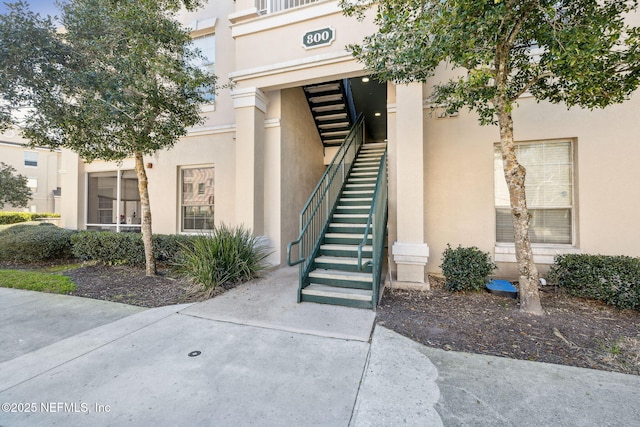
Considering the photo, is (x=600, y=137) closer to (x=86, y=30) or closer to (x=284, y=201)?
(x=284, y=201)

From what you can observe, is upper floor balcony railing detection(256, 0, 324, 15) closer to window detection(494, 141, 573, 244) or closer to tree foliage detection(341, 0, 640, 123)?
tree foliage detection(341, 0, 640, 123)

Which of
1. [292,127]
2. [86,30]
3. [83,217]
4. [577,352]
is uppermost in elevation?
[86,30]

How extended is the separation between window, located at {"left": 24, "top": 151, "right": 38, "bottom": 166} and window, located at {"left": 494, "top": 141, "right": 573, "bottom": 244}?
34.3 metres

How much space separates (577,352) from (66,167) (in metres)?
14.1

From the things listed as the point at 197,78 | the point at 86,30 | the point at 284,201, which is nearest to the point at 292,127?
the point at 284,201

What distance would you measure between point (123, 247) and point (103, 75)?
4131mm

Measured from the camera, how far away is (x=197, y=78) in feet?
18.0

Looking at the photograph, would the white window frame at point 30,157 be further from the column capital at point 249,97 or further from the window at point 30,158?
the column capital at point 249,97

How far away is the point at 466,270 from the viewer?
4875 mm

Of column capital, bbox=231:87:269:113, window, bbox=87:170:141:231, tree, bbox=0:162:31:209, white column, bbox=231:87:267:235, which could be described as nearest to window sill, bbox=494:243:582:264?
white column, bbox=231:87:267:235

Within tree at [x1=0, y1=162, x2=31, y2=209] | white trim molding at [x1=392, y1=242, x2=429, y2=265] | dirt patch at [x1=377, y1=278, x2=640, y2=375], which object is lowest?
dirt patch at [x1=377, y1=278, x2=640, y2=375]

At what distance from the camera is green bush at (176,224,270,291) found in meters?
5.19

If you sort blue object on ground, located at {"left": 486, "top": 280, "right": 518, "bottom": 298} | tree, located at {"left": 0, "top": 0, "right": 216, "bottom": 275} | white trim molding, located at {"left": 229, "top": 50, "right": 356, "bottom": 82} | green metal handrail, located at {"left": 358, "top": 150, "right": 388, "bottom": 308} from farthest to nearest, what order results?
white trim molding, located at {"left": 229, "top": 50, "right": 356, "bottom": 82}, tree, located at {"left": 0, "top": 0, "right": 216, "bottom": 275}, blue object on ground, located at {"left": 486, "top": 280, "right": 518, "bottom": 298}, green metal handrail, located at {"left": 358, "top": 150, "right": 388, "bottom": 308}

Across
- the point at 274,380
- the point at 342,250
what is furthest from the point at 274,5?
the point at 274,380
